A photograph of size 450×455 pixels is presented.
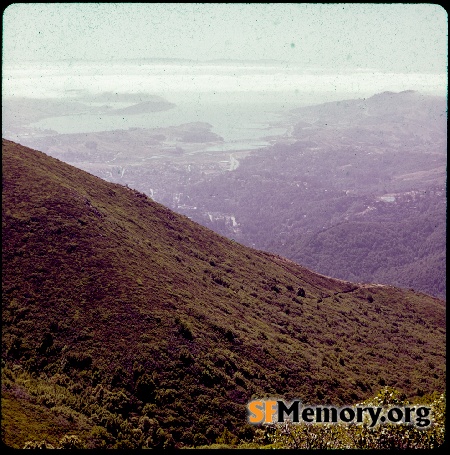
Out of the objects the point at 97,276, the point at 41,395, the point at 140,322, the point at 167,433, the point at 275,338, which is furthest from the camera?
the point at 275,338

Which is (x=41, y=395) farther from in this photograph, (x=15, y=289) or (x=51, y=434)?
(x=15, y=289)

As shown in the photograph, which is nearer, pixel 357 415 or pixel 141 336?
pixel 357 415

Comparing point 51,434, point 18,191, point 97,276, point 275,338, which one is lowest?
point 275,338

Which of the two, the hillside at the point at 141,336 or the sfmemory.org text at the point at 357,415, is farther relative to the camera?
the hillside at the point at 141,336

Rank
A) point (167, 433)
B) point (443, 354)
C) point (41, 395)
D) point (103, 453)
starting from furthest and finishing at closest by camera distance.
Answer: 1. point (443, 354)
2. point (167, 433)
3. point (41, 395)
4. point (103, 453)

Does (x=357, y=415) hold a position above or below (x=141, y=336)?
above

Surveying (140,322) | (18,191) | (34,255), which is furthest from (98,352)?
(18,191)

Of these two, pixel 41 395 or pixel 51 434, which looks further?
pixel 41 395

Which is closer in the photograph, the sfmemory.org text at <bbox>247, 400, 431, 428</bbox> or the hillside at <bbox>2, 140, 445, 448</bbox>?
the sfmemory.org text at <bbox>247, 400, 431, 428</bbox>
